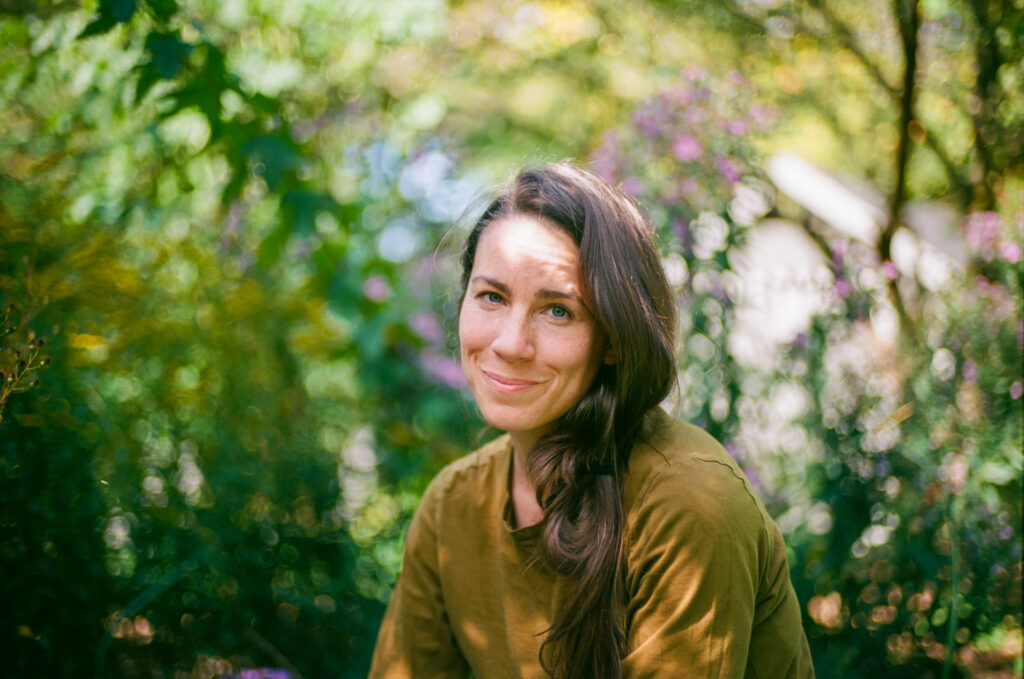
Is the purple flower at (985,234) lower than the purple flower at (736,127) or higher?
lower

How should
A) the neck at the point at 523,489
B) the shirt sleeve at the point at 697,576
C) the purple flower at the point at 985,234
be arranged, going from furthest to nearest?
the purple flower at the point at 985,234
the neck at the point at 523,489
the shirt sleeve at the point at 697,576

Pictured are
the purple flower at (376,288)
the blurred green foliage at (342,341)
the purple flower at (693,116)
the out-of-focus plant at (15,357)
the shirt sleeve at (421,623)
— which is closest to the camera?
the out-of-focus plant at (15,357)

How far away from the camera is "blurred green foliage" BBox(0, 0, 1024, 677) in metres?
2.04

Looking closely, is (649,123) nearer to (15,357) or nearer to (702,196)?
(702,196)

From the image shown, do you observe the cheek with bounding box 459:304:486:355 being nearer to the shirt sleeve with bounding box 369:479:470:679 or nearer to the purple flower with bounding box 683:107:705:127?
the shirt sleeve with bounding box 369:479:470:679

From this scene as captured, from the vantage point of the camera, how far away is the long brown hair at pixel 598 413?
1465mm

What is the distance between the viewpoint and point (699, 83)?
2.92 m

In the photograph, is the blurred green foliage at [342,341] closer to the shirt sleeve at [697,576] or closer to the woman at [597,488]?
the woman at [597,488]

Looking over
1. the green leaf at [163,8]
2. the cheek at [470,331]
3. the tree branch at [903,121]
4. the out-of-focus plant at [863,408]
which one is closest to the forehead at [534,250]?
the cheek at [470,331]

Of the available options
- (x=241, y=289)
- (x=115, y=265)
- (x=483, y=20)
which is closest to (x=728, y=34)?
(x=483, y=20)

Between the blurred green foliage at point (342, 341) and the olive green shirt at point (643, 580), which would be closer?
the olive green shirt at point (643, 580)

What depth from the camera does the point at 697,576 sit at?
132 cm

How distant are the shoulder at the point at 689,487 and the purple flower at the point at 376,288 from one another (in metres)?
1.89

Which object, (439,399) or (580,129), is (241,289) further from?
(580,129)
